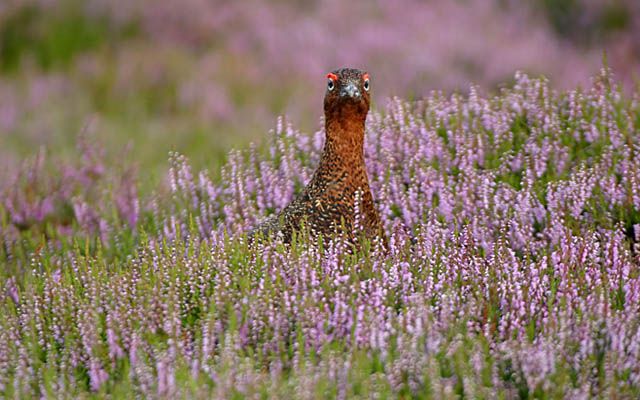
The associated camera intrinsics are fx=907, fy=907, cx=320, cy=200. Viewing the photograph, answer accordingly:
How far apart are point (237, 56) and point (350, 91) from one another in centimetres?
603

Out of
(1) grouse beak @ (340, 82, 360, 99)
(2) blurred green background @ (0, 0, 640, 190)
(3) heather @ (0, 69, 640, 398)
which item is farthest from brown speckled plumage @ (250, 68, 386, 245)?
(2) blurred green background @ (0, 0, 640, 190)

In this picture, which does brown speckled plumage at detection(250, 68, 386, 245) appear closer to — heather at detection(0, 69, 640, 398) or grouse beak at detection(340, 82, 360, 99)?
grouse beak at detection(340, 82, 360, 99)

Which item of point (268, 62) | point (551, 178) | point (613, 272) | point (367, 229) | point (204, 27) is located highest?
point (204, 27)

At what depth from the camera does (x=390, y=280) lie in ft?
11.8

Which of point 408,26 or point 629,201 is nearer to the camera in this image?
point 629,201

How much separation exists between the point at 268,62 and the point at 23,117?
8.74 ft

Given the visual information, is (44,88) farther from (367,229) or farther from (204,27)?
(367,229)

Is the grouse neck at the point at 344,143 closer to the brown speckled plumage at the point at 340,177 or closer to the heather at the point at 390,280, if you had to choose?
the brown speckled plumage at the point at 340,177

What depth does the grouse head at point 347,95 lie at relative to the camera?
13.8 ft

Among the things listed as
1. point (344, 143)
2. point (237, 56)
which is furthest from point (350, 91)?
point (237, 56)

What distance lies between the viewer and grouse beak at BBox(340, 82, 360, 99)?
4.20 meters

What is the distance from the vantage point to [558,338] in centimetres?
322

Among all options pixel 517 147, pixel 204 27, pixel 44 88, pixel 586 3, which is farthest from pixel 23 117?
pixel 586 3

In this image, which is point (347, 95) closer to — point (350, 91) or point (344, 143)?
point (350, 91)
